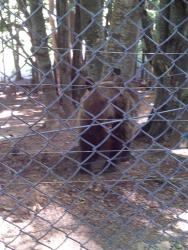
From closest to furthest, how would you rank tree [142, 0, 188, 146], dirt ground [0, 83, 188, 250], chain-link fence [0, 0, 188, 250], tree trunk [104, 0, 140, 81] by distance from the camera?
chain-link fence [0, 0, 188, 250]
dirt ground [0, 83, 188, 250]
tree trunk [104, 0, 140, 81]
tree [142, 0, 188, 146]

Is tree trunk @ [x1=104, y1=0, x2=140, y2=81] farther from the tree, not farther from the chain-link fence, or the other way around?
the tree

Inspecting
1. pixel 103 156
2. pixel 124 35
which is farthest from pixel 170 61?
pixel 103 156

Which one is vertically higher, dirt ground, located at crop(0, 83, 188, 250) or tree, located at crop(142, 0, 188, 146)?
tree, located at crop(142, 0, 188, 146)

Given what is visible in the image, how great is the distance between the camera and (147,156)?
514 cm

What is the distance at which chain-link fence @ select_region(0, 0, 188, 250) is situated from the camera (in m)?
2.35

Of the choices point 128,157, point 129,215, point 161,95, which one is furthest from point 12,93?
A: point 129,215

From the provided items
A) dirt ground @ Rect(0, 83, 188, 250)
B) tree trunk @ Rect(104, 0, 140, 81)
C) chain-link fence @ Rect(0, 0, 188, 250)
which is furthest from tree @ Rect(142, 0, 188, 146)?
dirt ground @ Rect(0, 83, 188, 250)

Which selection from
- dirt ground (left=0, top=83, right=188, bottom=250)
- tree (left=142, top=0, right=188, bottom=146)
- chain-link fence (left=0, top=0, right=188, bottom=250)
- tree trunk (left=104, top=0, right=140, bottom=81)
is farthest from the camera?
tree (left=142, top=0, right=188, bottom=146)

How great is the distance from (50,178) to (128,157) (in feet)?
2.83

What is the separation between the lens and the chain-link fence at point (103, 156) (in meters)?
2.35

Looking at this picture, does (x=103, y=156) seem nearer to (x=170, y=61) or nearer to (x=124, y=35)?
(x=124, y=35)

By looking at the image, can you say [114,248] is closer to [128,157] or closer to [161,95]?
[128,157]

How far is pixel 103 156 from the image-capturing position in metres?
2.49

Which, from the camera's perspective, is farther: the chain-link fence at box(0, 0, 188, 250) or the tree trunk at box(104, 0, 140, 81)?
the tree trunk at box(104, 0, 140, 81)
